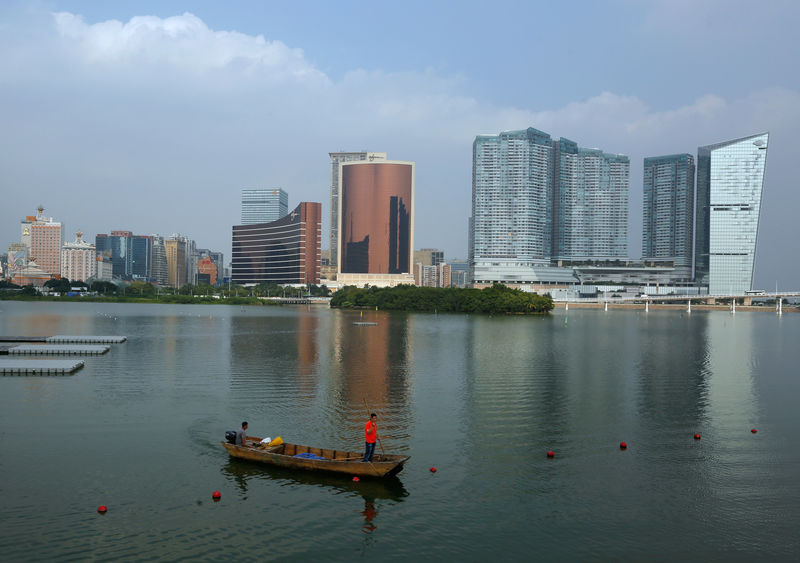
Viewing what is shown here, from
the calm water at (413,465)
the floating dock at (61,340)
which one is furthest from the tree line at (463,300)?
the calm water at (413,465)

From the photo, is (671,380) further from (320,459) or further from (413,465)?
(320,459)

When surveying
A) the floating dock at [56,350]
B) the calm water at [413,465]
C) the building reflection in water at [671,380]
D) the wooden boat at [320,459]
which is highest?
the wooden boat at [320,459]

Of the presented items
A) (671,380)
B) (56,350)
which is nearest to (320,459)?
(671,380)

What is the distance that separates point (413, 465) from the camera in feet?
74.8

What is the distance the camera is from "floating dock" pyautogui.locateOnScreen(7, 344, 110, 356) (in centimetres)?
5041

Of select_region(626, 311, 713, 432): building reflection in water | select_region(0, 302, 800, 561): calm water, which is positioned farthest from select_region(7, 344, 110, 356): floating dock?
select_region(626, 311, 713, 432): building reflection in water

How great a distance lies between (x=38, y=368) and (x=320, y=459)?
30.1 m

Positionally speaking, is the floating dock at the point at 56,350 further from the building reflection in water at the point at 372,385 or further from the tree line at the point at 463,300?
the tree line at the point at 463,300

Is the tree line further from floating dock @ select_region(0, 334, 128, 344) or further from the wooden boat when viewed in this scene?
the wooden boat

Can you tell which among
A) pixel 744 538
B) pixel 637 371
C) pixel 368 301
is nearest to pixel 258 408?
pixel 744 538

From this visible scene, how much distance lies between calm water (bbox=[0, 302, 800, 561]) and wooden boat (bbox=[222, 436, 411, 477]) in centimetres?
42

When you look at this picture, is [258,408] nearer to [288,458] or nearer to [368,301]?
[288,458]

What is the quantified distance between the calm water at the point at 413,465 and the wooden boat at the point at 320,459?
1.38 ft

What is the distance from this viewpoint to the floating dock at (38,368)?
41375mm
